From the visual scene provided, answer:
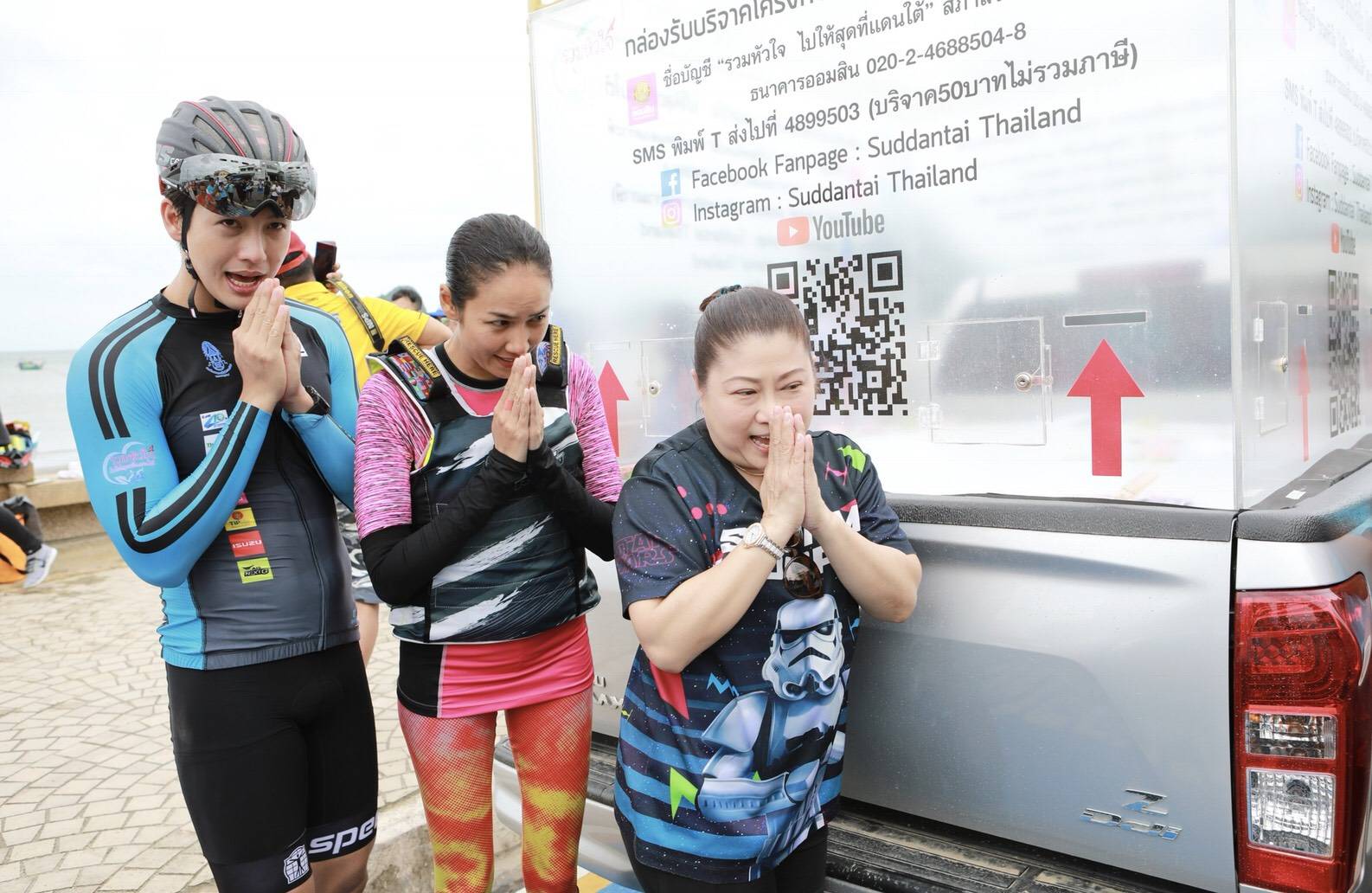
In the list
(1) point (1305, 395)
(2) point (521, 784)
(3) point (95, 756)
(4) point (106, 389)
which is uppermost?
(4) point (106, 389)

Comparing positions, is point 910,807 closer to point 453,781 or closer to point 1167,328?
point 453,781

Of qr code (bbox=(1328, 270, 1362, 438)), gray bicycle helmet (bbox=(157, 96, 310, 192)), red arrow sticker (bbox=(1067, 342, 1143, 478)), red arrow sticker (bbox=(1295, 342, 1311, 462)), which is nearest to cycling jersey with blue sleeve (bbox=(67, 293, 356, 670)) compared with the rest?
gray bicycle helmet (bbox=(157, 96, 310, 192))

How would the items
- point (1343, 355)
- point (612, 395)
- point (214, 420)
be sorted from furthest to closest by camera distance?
point (612, 395) < point (1343, 355) < point (214, 420)

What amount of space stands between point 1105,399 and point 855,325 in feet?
1.91

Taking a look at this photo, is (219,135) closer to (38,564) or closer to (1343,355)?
(1343,355)

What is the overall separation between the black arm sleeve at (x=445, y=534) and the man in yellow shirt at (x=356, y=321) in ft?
6.37

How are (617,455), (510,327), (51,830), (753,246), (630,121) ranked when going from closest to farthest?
1. (510,327)
2. (753,246)
3. (630,121)
4. (617,455)
5. (51,830)

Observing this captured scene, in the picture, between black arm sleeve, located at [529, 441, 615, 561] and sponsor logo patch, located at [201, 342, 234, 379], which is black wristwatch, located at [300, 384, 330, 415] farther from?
black arm sleeve, located at [529, 441, 615, 561]

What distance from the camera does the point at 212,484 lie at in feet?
6.12

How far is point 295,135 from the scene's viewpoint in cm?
210

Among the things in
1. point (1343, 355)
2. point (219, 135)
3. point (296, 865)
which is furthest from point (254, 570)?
point (1343, 355)

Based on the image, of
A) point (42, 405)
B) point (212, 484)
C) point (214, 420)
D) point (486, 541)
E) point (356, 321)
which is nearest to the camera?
point (212, 484)

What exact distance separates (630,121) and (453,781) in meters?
1.73

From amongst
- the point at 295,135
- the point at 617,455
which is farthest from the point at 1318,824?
the point at 295,135
